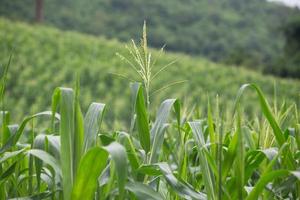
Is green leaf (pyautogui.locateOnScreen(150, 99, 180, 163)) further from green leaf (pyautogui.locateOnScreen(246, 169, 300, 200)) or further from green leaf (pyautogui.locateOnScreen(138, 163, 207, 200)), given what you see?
green leaf (pyautogui.locateOnScreen(246, 169, 300, 200))

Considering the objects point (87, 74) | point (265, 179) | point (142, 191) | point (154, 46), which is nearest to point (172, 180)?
point (142, 191)

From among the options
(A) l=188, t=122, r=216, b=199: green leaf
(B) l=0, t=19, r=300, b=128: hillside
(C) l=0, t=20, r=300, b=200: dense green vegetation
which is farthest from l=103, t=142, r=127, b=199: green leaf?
(B) l=0, t=19, r=300, b=128: hillside

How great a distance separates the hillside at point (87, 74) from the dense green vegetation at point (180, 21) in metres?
11.7

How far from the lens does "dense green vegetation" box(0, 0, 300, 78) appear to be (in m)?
25.1

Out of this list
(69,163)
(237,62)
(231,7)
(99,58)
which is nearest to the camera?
(69,163)

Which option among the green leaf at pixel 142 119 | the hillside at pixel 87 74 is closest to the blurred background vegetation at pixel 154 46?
the hillside at pixel 87 74

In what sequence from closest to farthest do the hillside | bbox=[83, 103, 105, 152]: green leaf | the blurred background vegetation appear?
bbox=[83, 103, 105, 152]: green leaf → the hillside → the blurred background vegetation

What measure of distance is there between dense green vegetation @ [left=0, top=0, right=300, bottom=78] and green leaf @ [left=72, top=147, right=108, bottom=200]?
73.9 ft

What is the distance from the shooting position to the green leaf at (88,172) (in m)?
0.74

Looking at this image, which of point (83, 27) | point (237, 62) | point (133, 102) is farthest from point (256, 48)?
point (133, 102)

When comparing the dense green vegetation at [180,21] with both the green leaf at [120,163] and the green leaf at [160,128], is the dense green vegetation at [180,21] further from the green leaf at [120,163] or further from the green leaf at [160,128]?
the green leaf at [120,163]

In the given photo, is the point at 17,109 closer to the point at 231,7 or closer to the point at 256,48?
the point at 256,48

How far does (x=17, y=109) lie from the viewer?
6816 millimetres

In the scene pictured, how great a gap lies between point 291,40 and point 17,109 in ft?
52.1
